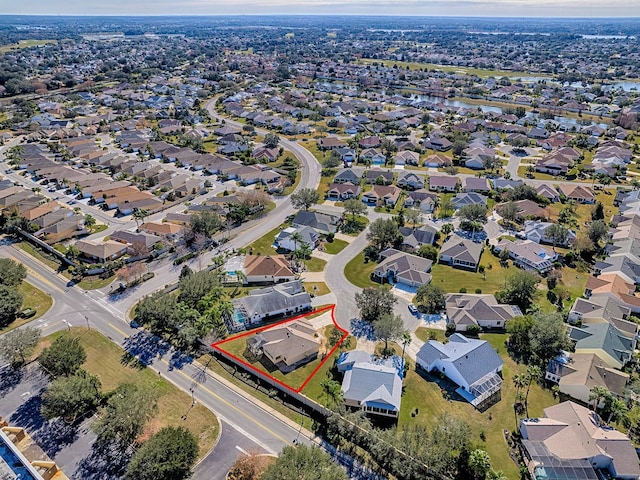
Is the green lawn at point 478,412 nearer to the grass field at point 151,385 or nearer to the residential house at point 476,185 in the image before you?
the grass field at point 151,385

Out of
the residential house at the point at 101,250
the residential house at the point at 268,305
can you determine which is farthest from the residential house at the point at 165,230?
the residential house at the point at 268,305

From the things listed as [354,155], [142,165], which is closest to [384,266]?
[354,155]

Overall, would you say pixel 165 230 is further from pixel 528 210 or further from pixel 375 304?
pixel 528 210

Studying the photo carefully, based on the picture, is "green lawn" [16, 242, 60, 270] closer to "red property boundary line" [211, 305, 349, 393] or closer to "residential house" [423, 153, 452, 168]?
"red property boundary line" [211, 305, 349, 393]

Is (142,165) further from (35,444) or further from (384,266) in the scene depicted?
(35,444)

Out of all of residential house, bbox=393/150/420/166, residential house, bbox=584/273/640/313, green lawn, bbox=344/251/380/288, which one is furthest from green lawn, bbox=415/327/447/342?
residential house, bbox=393/150/420/166

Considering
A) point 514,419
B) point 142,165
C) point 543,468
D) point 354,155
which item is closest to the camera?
point 543,468
